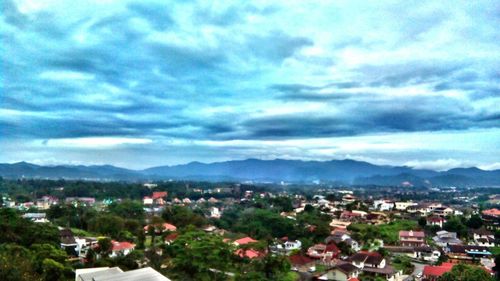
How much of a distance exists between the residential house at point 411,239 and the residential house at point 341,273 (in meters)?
8.96

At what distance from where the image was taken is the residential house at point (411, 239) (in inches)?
1010

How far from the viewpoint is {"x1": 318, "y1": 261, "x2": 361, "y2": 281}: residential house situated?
17250 mm

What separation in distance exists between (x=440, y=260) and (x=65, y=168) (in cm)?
14974

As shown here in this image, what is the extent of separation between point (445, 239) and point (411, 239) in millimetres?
2900

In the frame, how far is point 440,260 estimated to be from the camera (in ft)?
71.1

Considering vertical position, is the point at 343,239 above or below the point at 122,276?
below

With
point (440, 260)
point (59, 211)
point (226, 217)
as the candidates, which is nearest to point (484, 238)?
point (440, 260)

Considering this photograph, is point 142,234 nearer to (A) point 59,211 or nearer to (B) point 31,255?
(B) point 31,255

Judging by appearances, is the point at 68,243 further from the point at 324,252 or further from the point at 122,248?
the point at 324,252

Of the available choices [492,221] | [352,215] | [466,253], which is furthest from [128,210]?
[492,221]

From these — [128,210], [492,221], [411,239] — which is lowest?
[411,239]

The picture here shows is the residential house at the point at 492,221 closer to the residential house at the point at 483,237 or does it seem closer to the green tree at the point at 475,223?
the green tree at the point at 475,223

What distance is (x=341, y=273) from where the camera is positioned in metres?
17.3

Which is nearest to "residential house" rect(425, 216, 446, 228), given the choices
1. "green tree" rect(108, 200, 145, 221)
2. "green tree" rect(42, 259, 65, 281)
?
"green tree" rect(108, 200, 145, 221)
